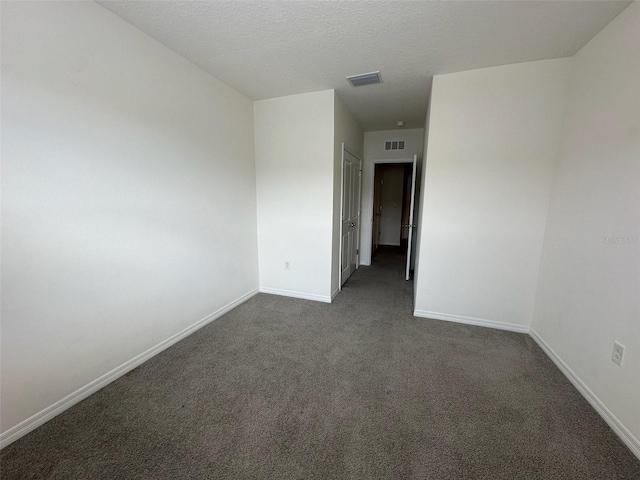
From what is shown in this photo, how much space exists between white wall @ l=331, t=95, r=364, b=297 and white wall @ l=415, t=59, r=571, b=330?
1.05m

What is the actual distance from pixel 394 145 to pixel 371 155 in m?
0.44

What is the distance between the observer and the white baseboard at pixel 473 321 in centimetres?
254

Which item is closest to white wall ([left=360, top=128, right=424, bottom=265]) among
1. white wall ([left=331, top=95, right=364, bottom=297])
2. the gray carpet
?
white wall ([left=331, top=95, right=364, bottom=297])

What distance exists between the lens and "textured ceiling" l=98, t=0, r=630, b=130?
1.61 meters

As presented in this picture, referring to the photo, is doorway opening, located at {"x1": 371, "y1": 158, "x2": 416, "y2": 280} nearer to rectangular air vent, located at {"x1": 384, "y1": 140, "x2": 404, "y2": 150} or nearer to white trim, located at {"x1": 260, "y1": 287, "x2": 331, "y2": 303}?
rectangular air vent, located at {"x1": 384, "y1": 140, "x2": 404, "y2": 150}

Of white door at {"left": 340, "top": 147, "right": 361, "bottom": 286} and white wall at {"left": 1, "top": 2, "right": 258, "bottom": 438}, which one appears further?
white door at {"left": 340, "top": 147, "right": 361, "bottom": 286}

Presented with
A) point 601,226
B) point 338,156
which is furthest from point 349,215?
point 601,226

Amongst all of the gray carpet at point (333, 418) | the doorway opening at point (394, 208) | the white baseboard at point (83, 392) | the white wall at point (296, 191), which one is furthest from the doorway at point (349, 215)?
the doorway opening at point (394, 208)

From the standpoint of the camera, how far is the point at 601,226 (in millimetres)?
1663

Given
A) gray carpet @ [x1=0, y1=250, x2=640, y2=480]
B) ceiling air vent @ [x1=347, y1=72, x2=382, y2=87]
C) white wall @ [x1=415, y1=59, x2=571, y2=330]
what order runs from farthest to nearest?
1. ceiling air vent @ [x1=347, y1=72, x2=382, y2=87]
2. white wall @ [x1=415, y1=59, x2=571, y2=330]
3. gray carpet @ [x1=0, y1=250, x2=640, y2=480]

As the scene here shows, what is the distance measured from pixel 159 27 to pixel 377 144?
3.63m

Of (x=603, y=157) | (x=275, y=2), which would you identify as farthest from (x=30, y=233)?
(x=603, y=157)

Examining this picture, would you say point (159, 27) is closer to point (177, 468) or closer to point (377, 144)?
point (177, 468)

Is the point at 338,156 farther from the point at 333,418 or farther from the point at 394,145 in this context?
the point at 333,418
